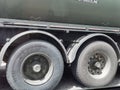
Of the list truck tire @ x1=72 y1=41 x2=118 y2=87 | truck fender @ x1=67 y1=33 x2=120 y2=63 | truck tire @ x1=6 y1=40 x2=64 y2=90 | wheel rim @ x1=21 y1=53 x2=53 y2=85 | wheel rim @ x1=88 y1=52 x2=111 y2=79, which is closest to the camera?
truck tire @ x1=6 y1=40 x2=64 y2=90

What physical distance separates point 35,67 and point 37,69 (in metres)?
0.05

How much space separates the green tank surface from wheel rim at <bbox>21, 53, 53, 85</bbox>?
0.74 metres

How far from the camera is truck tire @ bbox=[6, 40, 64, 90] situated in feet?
14.3

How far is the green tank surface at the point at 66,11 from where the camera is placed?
173 inches

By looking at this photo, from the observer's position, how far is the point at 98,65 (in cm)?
530

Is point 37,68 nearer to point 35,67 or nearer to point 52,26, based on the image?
point 35,67

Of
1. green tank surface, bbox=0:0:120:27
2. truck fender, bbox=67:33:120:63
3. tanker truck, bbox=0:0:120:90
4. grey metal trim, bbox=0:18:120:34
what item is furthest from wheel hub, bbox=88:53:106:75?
green tank surface, bbox=0:0:120:27

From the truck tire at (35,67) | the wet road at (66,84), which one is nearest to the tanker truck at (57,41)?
the truck tire at (35,67)

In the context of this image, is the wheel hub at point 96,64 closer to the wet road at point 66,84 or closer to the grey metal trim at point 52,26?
the wet road at point 66,84

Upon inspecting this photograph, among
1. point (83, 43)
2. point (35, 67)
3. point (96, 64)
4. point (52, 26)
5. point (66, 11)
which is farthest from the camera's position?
point (96, 64)

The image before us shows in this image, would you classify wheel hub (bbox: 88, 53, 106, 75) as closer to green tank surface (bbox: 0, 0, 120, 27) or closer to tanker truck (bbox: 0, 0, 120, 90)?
tanker truck (bbox: 0, 0, 120, 90)

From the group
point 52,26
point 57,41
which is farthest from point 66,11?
point 57,41

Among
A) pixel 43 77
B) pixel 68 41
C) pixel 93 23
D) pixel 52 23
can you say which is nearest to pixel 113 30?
pixel 93 23

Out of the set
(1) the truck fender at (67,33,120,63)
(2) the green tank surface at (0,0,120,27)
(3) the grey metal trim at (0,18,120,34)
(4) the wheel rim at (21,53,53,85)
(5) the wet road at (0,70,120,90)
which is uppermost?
(2) the green tank surface at (0,0,120,27)
